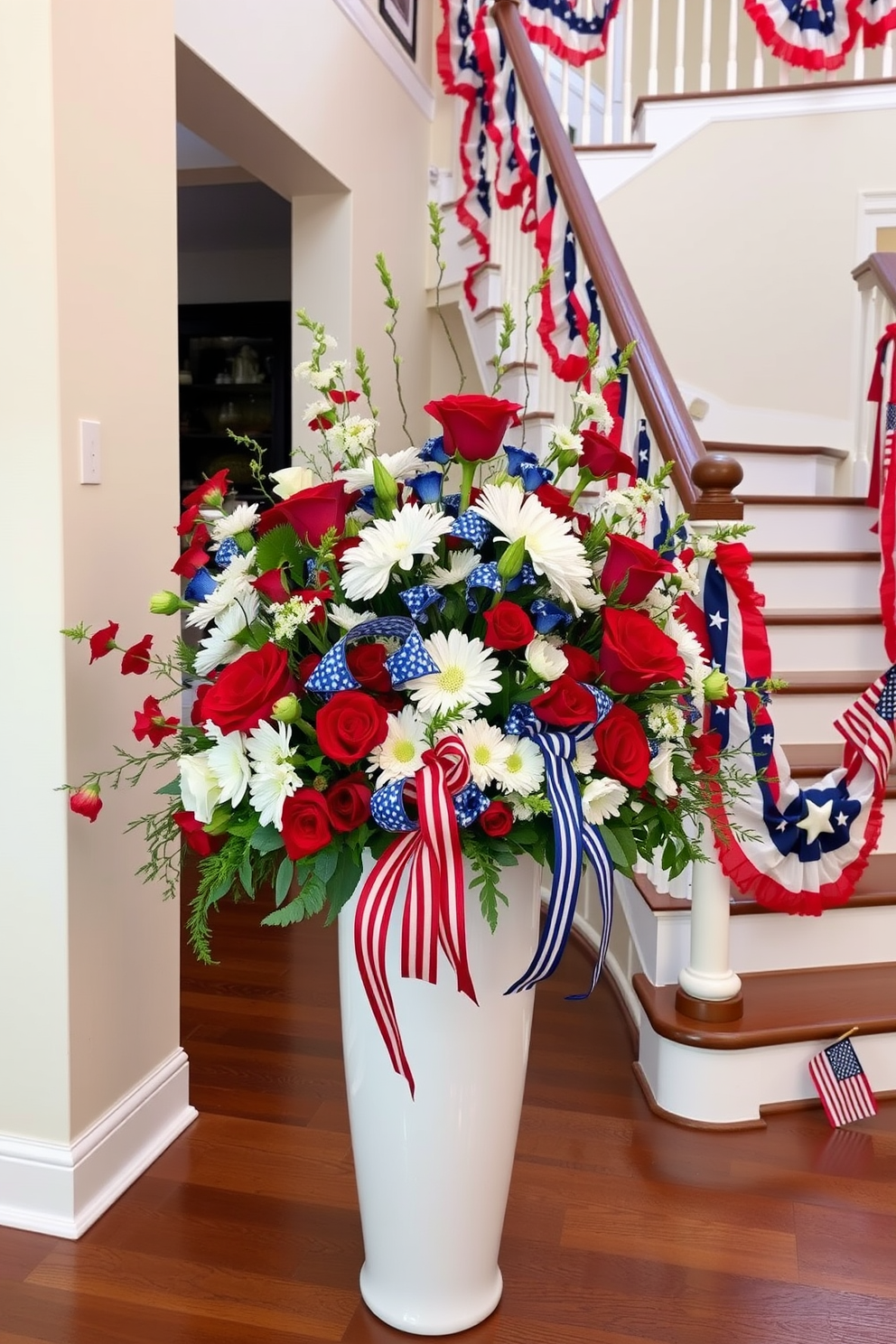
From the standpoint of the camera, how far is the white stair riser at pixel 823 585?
11.4ft

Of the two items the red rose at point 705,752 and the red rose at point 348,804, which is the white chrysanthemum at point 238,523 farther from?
the red rose at point 705,752

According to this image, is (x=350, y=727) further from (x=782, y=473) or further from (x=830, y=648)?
(x=782, y=473)

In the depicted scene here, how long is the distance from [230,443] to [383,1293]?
499cm

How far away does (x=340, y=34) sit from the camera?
358 cm

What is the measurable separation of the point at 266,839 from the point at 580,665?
45cm

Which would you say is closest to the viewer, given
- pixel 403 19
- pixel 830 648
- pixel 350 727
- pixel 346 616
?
pixel 350 727

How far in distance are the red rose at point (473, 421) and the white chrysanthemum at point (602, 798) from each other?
1.45ft

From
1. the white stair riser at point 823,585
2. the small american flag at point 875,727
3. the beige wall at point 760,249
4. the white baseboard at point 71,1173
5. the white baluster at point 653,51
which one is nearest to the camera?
the white baseboard at point 71,1173

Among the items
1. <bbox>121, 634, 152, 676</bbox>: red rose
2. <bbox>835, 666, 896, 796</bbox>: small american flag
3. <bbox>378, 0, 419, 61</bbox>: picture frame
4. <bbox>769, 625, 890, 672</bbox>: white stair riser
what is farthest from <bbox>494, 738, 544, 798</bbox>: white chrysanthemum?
<bbox>378, 0, 419, 61</bbox>: picture frame

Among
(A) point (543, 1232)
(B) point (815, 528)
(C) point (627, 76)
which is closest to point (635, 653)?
(A) point (543, 1232)

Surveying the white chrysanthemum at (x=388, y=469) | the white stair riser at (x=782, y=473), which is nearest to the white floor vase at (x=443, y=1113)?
the white chrysanthemum at (x=388, y=469)

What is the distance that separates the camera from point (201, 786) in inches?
54.4

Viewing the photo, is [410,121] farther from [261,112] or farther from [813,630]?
[813,630]

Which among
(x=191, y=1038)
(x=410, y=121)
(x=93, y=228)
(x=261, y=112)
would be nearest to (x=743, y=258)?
(x=410, y=121)
